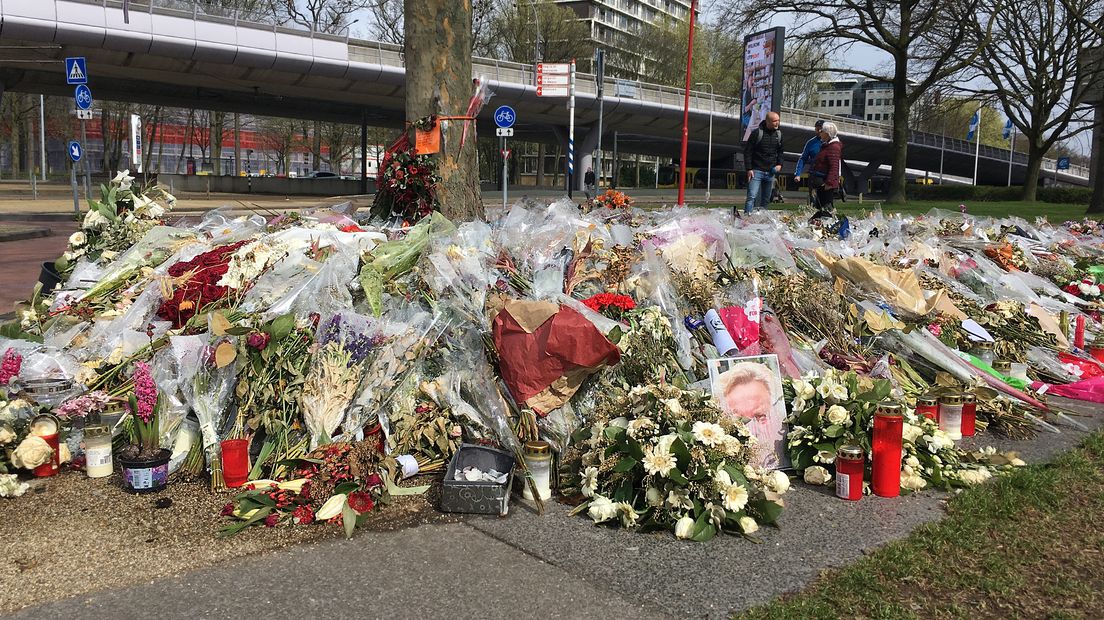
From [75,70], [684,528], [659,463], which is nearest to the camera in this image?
[684,528]

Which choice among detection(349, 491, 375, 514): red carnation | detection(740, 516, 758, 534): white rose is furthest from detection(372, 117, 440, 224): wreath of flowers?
detection(740, 516, 758, 534): white rose

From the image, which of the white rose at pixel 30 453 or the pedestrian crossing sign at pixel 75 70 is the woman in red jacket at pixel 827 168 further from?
the pedestrian crossing sign at pixel 75 70

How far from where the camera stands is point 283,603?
274cm

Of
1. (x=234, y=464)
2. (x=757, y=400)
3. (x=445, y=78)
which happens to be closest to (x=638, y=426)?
(x=757, y=400)

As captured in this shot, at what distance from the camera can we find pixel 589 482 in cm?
373

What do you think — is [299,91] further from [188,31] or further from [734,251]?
[734,251]

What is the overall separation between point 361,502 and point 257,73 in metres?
35.3

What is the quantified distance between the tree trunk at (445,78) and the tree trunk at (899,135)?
82.7 feet

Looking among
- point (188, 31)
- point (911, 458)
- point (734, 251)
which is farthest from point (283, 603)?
point (188, 31)

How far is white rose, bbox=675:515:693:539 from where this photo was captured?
11.0 feet

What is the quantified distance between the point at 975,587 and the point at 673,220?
15.3ft

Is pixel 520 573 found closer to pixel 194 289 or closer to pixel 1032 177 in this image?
pixel 194 289

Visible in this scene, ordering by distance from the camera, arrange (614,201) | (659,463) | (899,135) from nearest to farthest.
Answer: (659,463)
(614,201)
(899,135)

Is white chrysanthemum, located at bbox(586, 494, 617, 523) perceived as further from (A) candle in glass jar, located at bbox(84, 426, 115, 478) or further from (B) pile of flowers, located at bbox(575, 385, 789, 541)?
(A) candle in glass jar, located at bbox(84, 426, 115, 478)
